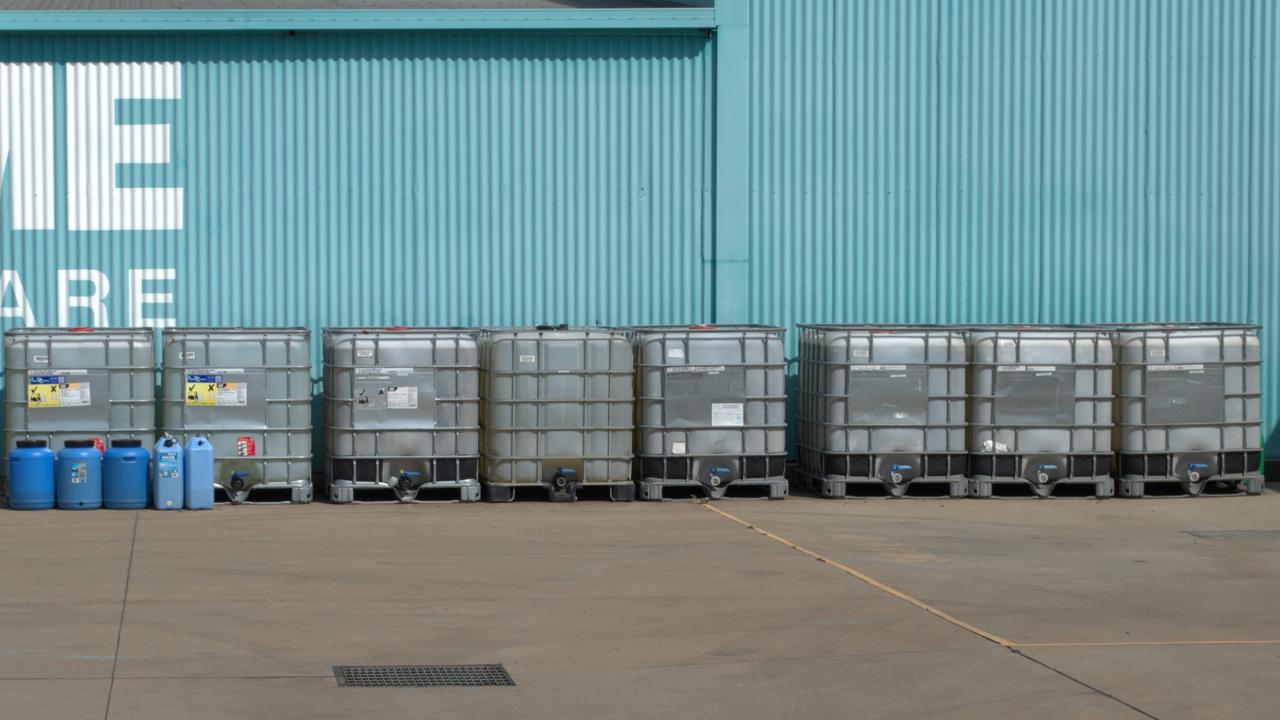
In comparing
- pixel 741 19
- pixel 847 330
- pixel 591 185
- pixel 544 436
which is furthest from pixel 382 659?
pixel 741 19

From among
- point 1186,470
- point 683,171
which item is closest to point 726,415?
point 683,171

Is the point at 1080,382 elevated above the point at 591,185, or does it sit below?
below

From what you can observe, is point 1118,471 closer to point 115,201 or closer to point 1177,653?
point 1177,653

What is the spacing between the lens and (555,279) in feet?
59.5

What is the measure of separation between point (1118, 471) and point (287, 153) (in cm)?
1045

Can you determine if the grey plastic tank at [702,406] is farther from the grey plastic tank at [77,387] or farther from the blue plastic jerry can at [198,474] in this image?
the grey plastic tank at [77,387]

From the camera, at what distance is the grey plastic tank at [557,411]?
16.3 meters

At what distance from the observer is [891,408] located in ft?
55.1

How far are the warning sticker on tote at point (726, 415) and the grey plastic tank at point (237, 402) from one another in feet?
14.7

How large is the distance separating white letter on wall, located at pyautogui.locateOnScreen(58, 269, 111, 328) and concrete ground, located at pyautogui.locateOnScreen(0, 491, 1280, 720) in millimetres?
3082

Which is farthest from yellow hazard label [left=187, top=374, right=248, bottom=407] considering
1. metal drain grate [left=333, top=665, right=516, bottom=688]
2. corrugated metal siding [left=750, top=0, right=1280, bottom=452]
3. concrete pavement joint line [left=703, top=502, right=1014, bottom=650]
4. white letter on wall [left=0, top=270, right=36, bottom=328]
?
metal drain grate [left=333, top=665, right=516, bottom=688]

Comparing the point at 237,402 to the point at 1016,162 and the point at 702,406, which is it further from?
the point at 1016,162

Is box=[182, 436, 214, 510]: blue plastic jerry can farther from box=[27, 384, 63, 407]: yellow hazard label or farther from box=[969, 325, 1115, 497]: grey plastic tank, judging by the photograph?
box=[969, 325, 1115, 497]: grey plastic tank

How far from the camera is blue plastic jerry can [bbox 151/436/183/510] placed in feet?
50.9
